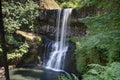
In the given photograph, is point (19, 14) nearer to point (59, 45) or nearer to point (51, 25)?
point (51, 25)

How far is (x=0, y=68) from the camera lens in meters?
12.2

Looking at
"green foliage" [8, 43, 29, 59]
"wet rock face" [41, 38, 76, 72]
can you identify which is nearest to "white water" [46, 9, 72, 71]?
"wet rock face" [41, 38, 76, 72]

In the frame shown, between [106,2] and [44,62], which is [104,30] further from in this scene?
[44,62]

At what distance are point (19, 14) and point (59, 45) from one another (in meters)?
3.31

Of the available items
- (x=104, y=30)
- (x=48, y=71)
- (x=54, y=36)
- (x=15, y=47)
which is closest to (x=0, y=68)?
(x=15, y=47)

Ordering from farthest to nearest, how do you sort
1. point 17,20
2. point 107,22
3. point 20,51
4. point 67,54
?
point 17,20 < point 20,51 < point 67,54 < point 107,22

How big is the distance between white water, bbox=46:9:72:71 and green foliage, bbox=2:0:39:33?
5.74 ft

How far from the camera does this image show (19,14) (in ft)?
48.4

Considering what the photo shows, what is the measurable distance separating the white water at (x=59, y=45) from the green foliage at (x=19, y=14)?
1.75 m

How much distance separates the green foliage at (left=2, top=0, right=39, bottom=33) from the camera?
1406 centimetres

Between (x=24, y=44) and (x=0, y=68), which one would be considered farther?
(x=24, y=44)

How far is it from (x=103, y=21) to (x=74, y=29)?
444 inches

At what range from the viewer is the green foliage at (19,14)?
1406 centimetres

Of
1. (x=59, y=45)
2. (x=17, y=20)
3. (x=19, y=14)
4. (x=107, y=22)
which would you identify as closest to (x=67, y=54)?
(x=59, y=45)
